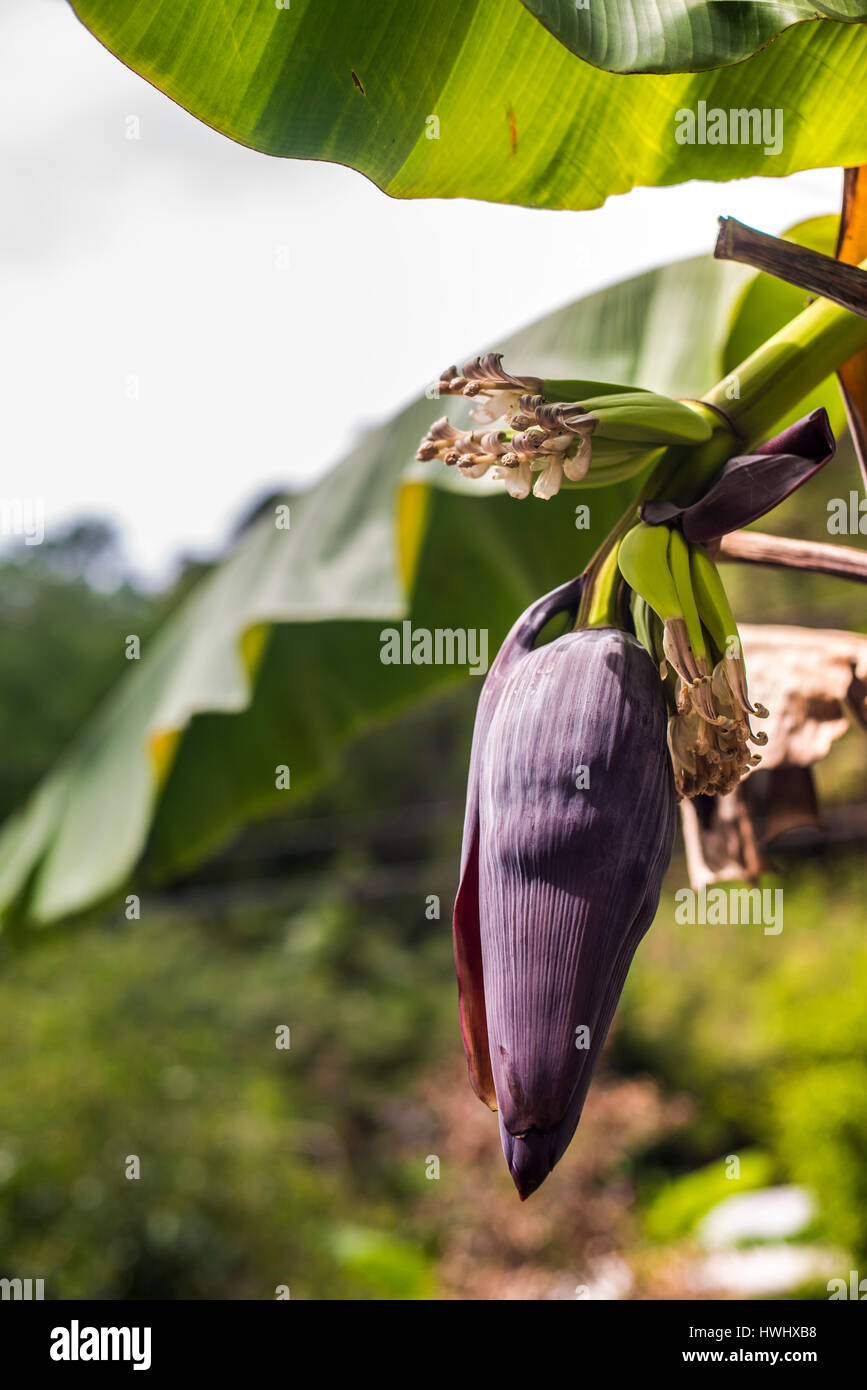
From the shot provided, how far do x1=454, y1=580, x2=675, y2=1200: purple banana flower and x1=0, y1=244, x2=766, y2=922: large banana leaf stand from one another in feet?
2.12

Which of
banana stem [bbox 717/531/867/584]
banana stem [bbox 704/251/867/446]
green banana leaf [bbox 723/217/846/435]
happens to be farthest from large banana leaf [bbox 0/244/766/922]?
banana stem [bbox 704/251/867/446]

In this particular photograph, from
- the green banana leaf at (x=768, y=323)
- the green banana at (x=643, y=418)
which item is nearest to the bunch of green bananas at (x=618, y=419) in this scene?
the green banana at (x=643, y=418)

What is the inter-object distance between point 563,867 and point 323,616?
2.63 feet

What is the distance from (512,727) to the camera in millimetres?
338

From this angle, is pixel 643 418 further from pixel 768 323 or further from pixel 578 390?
pixel 768 323

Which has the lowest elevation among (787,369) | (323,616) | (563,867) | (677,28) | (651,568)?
(563,867)

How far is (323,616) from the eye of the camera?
109cm

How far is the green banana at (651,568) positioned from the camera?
0.35 meters

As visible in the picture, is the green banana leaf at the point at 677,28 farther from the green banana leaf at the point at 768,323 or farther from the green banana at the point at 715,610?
the green banana leaf at the point at 768,323

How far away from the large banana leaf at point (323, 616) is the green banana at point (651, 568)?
1.90ft

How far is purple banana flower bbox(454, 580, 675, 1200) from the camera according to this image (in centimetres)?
31

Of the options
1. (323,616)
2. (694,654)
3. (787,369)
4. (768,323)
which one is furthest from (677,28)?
(323,616)

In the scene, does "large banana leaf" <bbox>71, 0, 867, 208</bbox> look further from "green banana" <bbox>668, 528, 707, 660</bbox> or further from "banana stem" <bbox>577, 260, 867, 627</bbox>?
"green banana" <bbox>668, 528, 707, 660</bbox>

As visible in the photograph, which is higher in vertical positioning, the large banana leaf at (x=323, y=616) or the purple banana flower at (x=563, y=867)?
the large banana leaf at (x=323, y=616)
